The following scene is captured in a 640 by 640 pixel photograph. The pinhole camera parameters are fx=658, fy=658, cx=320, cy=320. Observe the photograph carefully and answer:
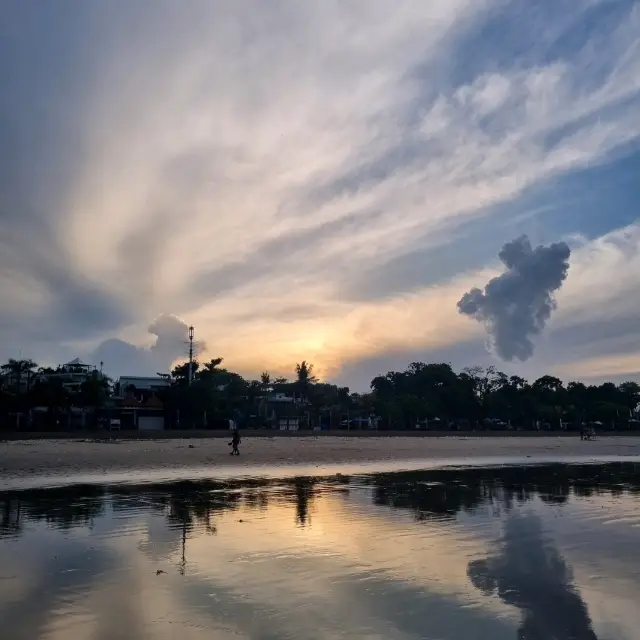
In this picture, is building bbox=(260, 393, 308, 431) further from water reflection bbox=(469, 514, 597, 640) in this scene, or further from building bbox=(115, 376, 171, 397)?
water reflection bbox=(469, 514, 597, 640)

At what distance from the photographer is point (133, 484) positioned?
898 inches

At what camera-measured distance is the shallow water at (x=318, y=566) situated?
24.7 feet

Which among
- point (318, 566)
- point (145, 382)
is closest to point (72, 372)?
point (145, 382)

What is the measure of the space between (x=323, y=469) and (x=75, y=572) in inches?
853

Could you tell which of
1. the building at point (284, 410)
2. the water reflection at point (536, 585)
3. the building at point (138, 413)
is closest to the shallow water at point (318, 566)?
the water reflection at point (536, 585)

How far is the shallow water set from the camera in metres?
7.52

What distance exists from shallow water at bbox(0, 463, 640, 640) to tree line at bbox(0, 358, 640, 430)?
81.2m

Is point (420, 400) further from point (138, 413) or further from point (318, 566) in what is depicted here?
point (318, 566)

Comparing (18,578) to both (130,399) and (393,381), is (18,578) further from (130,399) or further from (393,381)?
(393,381)

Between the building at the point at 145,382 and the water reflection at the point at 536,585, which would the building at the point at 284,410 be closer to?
the building at the point at 145,382

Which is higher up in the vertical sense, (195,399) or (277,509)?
(195,399)

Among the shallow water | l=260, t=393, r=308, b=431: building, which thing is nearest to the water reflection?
the shallow water

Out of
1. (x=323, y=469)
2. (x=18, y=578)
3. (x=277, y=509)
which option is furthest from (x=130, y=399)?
(x=18, y=578)

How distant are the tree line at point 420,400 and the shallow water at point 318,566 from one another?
266ft
